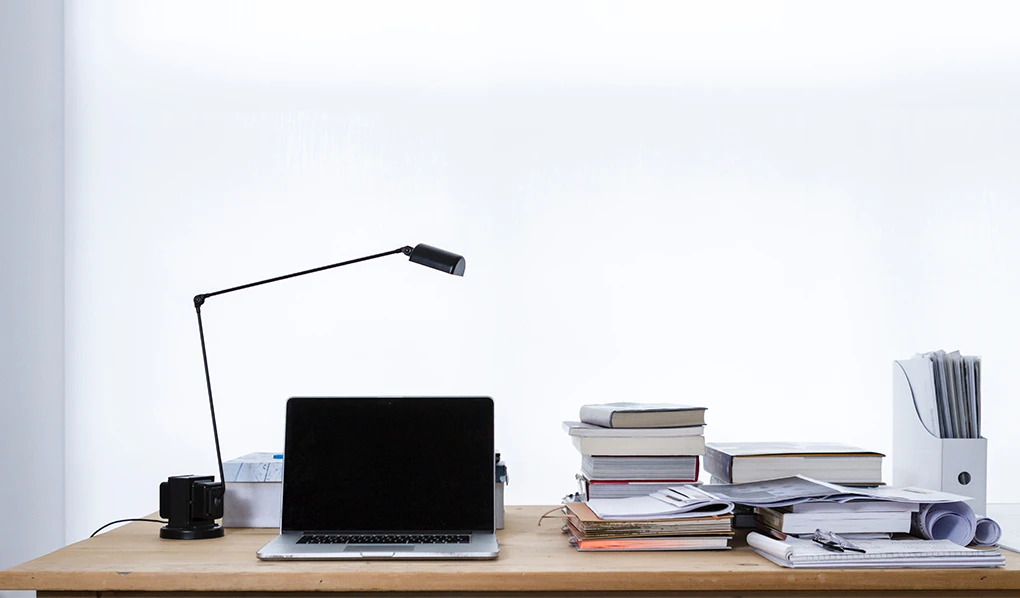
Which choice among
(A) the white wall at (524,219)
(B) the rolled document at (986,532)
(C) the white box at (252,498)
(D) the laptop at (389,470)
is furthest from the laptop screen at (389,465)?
(B) the rolled document at (986,532)

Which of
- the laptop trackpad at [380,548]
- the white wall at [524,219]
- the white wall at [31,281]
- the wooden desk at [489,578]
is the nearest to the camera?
the wooden desk at [489,578]

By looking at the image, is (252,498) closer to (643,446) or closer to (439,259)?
(439,259)

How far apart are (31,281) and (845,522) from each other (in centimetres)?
184

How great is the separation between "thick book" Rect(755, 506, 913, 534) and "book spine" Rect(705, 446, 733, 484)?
0.62 feet

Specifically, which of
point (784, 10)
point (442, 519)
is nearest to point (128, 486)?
point (442, 519)

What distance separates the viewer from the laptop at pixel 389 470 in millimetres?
1466

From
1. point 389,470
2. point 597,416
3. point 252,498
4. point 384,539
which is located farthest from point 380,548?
A: point 597,416

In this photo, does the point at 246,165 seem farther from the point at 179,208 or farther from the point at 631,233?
the point at 631,233

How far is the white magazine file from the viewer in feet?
5.44

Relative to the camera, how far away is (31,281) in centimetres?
205

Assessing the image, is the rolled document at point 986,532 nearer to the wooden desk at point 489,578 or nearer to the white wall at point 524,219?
the wooden desk at point 489,578

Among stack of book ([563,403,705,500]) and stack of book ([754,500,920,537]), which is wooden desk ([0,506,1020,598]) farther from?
stack of book ([563,403,705,500])

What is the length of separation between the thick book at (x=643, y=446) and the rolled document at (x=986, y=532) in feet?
1.50

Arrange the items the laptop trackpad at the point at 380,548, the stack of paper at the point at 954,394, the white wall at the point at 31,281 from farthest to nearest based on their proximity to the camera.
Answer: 1. the white wall at the point at 31,281
2. the stack of paper at the point at 954,394
3. the laptop trackpad at the point at 380,548
